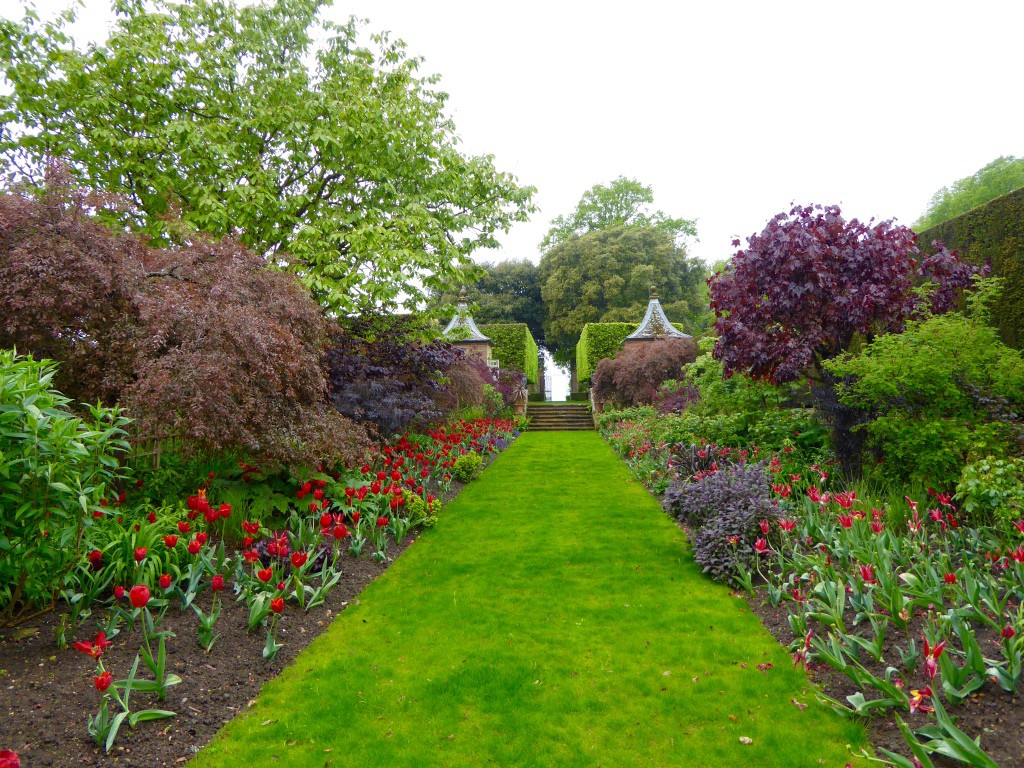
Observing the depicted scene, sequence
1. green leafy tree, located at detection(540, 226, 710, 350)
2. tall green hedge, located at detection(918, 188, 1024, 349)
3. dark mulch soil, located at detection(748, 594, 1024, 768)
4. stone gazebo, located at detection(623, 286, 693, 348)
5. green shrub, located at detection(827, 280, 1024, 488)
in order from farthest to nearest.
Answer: green leafy tree, located at detection(540, 226, 710, 350), stone gazebo, located at detection(623, 286, 693, 348), tall green hedge, located at detection(918, 188, 1024, 349), green shrub, located at detection(827, 280, 1024, 488), dark mulch soil, located at detection(748, 594, 1024, 768)

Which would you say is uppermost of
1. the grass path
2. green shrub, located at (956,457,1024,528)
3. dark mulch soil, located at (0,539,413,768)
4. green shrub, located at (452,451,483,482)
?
green shrub, located at (956,457,1024,528)

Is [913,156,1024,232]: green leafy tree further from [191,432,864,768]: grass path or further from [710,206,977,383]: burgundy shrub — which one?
[191,432,864,768]: grass path

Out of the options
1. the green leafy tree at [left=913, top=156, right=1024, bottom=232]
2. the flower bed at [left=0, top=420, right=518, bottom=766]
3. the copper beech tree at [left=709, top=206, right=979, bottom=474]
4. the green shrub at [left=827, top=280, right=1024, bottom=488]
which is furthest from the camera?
the green leafy tree at [left=913, top=156, right=1024, bottom=232]

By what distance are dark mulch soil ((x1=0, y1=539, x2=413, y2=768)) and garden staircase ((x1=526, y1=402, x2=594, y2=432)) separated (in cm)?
1654

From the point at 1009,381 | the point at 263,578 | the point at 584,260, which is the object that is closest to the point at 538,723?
the point at 263,578

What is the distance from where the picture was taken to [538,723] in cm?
283

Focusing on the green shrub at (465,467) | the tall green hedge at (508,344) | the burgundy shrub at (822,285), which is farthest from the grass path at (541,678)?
the tall green hedge at (508,344)

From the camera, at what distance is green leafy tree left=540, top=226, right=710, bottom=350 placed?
30609 mm

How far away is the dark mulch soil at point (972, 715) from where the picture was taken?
2.27 metres

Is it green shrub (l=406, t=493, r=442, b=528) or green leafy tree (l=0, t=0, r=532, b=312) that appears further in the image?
green leafy tree (l=0, t=0, r=532, b=312)

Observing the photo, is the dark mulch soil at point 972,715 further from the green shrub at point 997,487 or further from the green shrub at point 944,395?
the green shrub at point 944,395

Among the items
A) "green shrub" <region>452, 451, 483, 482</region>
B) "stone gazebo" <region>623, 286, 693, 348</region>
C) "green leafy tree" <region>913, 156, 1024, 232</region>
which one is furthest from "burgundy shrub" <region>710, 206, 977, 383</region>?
"green leafy tree" <region>913, 156, 1024, 232</region>

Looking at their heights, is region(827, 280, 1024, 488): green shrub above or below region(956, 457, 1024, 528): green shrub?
above

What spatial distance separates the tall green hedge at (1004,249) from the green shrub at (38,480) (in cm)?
899
